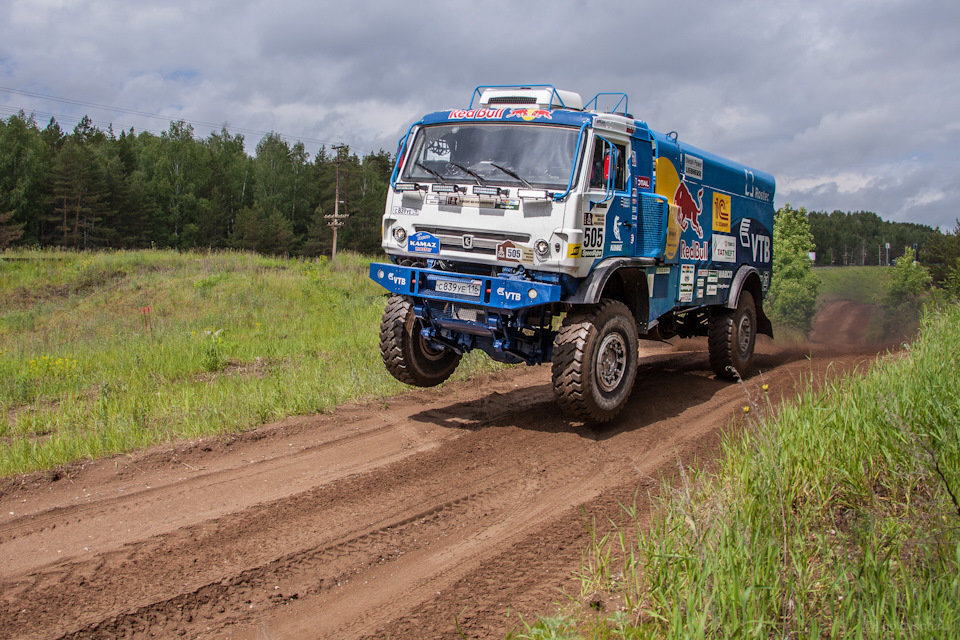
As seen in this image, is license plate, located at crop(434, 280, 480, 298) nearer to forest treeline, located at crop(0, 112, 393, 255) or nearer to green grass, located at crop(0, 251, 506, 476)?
green grass, located at crop(0, 251, 506, 476)

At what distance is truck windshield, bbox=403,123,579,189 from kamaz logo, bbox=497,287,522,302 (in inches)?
43.9

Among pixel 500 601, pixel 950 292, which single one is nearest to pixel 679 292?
pixel 500 601

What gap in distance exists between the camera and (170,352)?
12.1 meters

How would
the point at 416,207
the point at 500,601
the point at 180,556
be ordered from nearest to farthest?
1. the point at 500,601
2. the point at 180,556
3. the point at 416,207

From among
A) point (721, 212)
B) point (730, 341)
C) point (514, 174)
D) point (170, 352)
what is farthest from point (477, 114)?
point (170, 352)

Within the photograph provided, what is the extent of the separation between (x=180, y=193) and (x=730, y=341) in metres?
71.7

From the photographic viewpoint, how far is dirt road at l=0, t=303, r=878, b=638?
12.7 ft

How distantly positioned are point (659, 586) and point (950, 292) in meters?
17.1

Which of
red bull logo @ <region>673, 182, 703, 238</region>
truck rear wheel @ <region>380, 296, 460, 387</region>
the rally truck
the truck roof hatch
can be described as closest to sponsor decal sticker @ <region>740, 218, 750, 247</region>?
red bull logo @ <region>673, 182, 703, 238</region>

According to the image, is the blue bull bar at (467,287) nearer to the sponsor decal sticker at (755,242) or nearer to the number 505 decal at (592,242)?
the number 505 decal at (592,242)

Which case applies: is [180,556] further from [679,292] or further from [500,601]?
[679,292]

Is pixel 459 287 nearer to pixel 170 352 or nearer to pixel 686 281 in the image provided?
pixel 686 281

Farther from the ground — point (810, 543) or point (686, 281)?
point (686, 281)

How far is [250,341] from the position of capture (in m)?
14.2
